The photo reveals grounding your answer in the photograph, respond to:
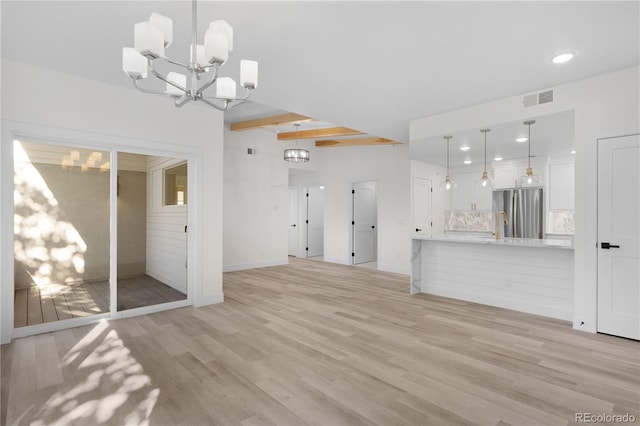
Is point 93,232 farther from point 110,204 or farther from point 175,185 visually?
point 175,185

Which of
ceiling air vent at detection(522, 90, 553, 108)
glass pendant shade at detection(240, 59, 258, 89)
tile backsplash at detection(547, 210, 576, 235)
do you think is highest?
ceiling air vent at detection(522, 90, 553, 108)

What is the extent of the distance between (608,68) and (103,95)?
5593 mm

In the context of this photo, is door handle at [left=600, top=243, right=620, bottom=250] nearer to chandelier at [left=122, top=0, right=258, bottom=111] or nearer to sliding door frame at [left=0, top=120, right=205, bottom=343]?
chandelier at [left=122, top=0, right=258, bottom=111]

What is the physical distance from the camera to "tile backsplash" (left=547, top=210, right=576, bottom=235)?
6301 mm

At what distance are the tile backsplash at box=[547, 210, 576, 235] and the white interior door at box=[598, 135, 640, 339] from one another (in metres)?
3.04

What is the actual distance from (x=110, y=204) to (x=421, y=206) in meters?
5.38

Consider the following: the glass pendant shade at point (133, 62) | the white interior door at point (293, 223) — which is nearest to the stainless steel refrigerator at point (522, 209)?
the white interior door at point (293, 223)

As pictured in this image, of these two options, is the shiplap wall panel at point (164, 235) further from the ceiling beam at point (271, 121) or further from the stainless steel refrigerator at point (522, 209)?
the stainless steel refrigerator at point (522, 209)

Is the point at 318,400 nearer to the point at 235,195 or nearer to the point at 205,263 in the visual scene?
the point at 205,263

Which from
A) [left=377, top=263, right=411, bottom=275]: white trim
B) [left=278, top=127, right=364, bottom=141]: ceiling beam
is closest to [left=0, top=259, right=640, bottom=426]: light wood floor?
[left=377, top=263, right=411, bottom=275]: white trim

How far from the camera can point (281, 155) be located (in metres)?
Answer: 8.55

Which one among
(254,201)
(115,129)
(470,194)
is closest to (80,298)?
(115,129)

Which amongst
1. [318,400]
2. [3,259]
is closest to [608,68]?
[318,400]

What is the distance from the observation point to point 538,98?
12.7 ft
